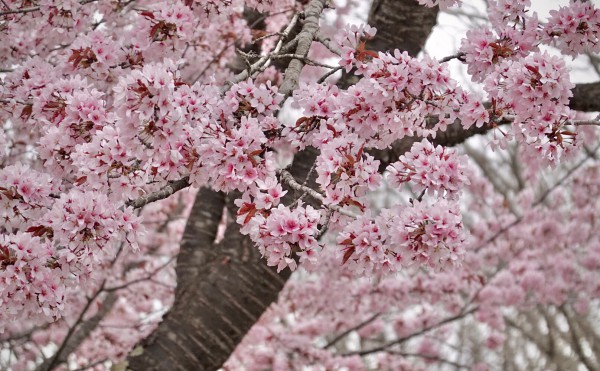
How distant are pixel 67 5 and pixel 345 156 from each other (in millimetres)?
1561

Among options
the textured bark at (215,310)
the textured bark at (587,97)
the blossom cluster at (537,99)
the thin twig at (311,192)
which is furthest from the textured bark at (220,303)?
the blossom cluster at (537,99)

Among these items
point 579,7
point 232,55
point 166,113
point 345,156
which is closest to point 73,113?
point 166,113

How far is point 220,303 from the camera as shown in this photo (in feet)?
11.5

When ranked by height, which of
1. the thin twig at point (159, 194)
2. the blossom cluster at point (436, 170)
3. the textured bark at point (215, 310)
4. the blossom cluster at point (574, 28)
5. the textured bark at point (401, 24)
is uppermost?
the textured bark at point (401, 24)

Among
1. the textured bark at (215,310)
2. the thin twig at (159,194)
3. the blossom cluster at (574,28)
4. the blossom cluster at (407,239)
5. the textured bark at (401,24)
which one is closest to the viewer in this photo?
the blossom cluster at (407,239)

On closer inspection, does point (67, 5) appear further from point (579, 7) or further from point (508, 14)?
point (579, 7)

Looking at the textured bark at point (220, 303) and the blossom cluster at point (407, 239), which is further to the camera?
the textured bark at point (220, 303)

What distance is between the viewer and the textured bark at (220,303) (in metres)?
3.41

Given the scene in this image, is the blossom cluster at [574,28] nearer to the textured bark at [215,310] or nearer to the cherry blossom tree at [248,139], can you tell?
the cherry blossom tree at [248,139]

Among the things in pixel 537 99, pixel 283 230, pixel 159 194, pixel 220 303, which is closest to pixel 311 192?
pixel 283 230

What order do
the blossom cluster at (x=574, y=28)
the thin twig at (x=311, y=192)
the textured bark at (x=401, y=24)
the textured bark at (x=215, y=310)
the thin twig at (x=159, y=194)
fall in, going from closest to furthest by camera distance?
the thin twig at (x=311, y=192) → the thin twig at (x=159, y=194) → the blossom cluster at (x=574, y=28) → the textured bark at (x=215, y=310) → the textured bark at (x=401, y=24)

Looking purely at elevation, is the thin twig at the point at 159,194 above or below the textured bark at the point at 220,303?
below

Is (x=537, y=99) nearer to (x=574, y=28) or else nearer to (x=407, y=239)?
(x=574, y=28)

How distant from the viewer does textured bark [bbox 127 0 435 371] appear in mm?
3414
